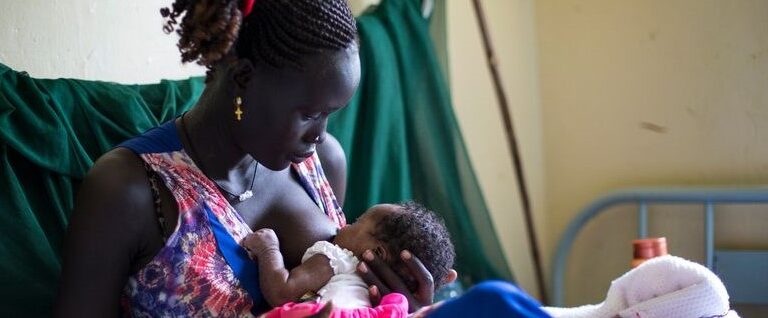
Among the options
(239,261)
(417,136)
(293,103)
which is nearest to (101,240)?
(239,261)

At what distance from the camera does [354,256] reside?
53.0 inches

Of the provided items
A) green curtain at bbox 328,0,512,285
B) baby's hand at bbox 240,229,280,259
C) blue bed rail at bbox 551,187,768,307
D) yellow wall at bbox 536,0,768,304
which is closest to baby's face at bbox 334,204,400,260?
baby's hand at bbox 240,229,280,259

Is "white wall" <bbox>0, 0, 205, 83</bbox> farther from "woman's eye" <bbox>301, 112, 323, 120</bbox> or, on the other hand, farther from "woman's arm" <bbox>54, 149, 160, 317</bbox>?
"woman's eye" <bbox>301, 112, 323, 120</bbox>

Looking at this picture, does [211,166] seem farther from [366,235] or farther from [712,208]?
[712,208]

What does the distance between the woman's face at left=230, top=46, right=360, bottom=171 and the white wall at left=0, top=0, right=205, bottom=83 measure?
0.43 m

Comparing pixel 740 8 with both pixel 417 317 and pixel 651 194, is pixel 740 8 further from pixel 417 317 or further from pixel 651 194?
pixel 417 317

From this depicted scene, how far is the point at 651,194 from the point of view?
86.4 inches

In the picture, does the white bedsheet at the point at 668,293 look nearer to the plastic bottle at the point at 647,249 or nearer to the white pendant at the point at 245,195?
the plastic bottle at the point at 647,249

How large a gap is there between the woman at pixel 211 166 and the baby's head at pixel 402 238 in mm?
22

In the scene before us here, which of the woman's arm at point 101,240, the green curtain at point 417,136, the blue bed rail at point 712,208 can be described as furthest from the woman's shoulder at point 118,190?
the blue bed rail at point 712,208

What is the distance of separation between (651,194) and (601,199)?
124 mm

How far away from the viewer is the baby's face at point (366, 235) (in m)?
1.35

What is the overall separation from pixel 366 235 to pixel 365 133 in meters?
0.63

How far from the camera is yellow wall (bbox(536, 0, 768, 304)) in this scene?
2.19m
